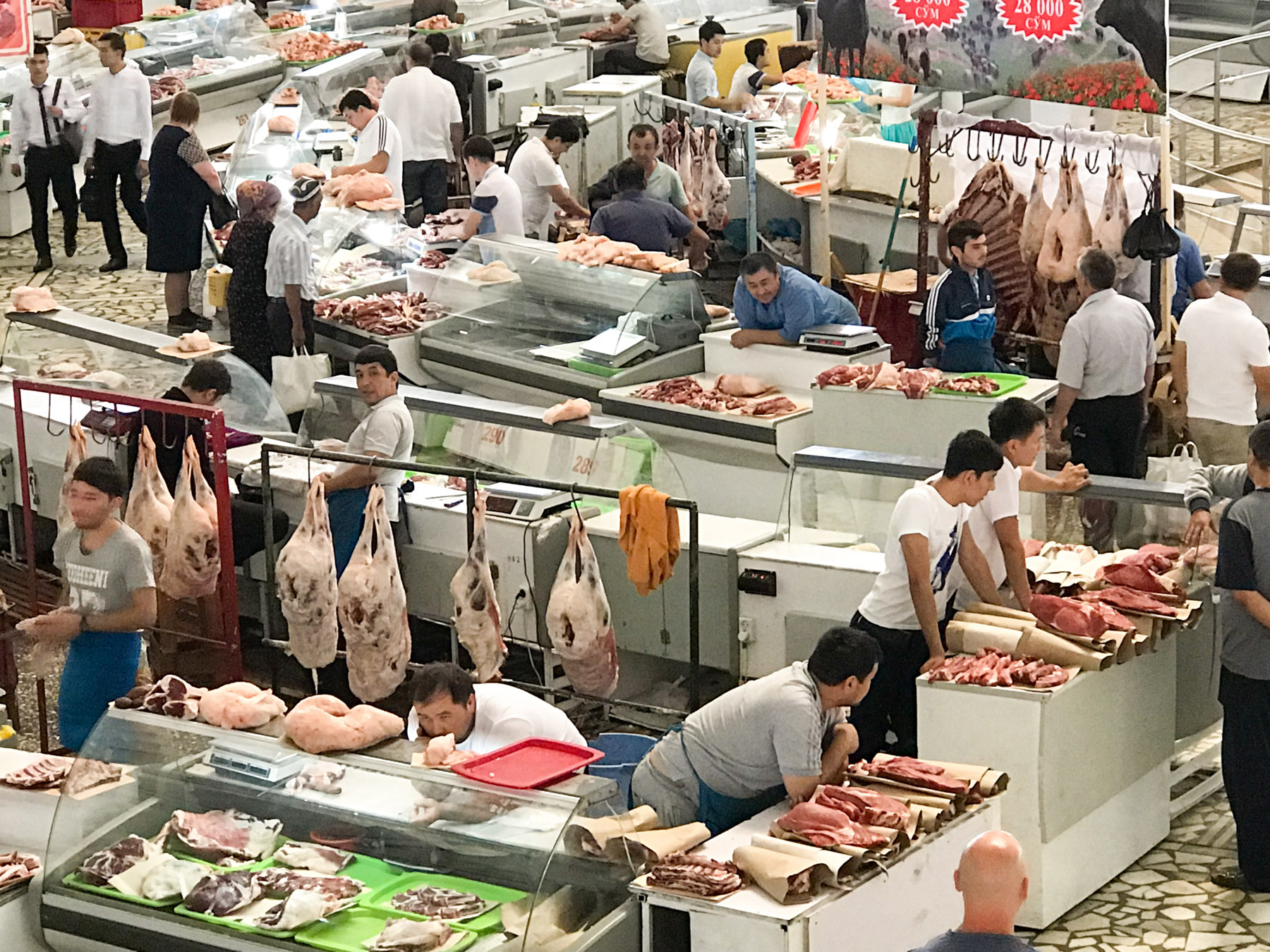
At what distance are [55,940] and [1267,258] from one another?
27.1ft

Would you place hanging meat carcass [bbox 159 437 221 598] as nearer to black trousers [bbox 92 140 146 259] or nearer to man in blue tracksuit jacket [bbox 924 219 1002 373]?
man in blue tracksuit jacket [bbox 924 219 1002 373]

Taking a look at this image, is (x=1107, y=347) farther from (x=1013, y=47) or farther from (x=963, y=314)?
(x=1013, y=47)

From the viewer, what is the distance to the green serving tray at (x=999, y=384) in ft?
30.3

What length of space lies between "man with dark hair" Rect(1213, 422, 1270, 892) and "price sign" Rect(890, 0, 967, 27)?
188 inches

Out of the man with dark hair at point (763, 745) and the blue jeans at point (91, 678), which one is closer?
the man with dark hair at point (763, 745)

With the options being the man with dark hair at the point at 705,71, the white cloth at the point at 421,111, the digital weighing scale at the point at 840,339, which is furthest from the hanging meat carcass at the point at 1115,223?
the man with dark hair at the point at 705,71

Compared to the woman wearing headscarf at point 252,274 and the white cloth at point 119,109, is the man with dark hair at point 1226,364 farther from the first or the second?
the white cloth at point 119,109

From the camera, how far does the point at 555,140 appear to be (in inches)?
511

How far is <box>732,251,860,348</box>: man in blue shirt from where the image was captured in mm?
10234

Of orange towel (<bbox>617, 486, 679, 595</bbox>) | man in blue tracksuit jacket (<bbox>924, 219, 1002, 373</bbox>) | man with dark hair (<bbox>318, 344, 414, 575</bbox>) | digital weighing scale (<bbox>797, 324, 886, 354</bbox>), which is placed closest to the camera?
orange towel (<bbox>617, 486, 679, 595</bbox>)

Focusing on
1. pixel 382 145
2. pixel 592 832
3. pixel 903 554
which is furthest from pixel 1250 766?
pixel 382 145

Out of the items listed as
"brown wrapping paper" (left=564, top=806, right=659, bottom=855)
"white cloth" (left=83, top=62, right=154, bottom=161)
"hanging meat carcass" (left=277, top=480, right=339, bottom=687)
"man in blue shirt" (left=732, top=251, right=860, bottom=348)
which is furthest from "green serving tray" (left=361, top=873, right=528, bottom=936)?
"white cloth" (left=83, top=62, right=154, bottom=161)

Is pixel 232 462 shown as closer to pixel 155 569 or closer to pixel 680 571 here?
pixel 155 569

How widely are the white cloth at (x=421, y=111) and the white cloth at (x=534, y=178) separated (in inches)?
63.3
